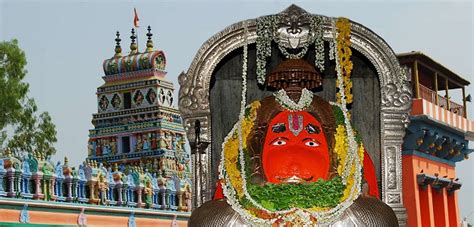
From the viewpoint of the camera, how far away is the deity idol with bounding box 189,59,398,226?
20.7ft

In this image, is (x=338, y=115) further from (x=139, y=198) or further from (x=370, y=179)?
(x=139, y=198)

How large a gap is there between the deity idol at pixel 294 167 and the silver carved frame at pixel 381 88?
135 millimetres

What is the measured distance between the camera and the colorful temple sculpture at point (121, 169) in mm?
16250

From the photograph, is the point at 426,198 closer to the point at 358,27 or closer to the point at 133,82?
the point at 358,27

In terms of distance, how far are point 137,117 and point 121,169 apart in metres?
4.15

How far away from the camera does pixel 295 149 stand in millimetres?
6789

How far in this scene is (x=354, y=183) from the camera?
20.9 ft

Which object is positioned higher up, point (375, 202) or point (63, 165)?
point (63, 165)

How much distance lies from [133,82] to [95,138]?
1.76 meters

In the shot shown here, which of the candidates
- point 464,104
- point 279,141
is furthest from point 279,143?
point 464,104

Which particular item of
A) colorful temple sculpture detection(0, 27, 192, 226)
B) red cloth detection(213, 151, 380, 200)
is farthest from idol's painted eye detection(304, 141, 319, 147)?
colorful temple sculpture detection(0, 27, 192, 226)

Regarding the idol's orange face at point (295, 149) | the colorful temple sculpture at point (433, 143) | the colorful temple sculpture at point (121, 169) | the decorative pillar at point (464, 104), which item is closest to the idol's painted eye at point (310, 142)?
the idol's orange face at point (295, 149)

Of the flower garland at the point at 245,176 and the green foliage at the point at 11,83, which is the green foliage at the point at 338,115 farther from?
the green foliage at the point at 11,83

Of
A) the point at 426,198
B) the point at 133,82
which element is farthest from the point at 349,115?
the point at 133,82
